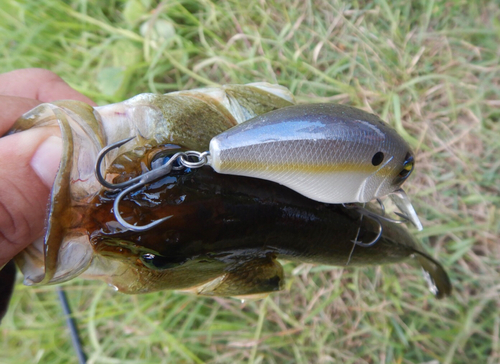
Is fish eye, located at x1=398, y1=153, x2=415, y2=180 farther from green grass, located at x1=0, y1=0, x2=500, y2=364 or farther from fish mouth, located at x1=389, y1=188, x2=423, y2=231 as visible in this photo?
green grass, located at x1=0, y1=0, x2=500, y2=364

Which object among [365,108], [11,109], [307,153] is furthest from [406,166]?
[365,108]

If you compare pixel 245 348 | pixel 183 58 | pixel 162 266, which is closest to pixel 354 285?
pixel 245 348

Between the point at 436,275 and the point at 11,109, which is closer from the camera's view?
the point at 11,109

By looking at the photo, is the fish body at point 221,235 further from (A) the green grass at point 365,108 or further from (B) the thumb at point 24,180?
(A) the green grass at point 365,108

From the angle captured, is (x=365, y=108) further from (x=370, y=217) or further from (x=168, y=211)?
(x=168, y=211)

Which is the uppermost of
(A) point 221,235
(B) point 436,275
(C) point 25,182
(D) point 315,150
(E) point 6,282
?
(D) point 315,150

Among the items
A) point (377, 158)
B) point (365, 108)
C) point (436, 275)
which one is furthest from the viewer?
point (365, 108)
